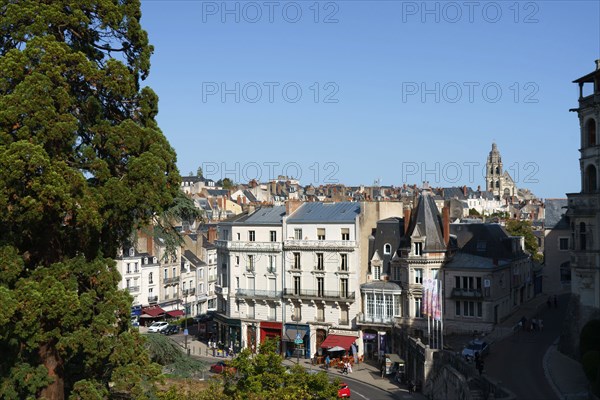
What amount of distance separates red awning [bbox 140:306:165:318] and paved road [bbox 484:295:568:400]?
1488 inches

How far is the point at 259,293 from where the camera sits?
207 ft

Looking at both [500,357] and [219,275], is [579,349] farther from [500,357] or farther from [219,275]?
[219,275]

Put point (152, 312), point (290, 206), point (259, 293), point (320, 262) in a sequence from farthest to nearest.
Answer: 1. point (152, 312)
2. point (290, 206)
3. point (259, 293)
4. point (320, 262)

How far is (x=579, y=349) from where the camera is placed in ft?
130

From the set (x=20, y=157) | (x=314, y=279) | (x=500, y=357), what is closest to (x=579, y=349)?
(x=500, y=357)

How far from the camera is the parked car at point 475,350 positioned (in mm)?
45062

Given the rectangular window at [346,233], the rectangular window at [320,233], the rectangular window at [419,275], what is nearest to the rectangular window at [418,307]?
the rectangular window at [419,275]

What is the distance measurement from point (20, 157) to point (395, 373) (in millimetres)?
38506

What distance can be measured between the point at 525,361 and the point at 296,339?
2242cm

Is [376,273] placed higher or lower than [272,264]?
lower

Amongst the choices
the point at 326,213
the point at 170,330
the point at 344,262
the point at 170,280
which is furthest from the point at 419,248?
the point at 170,280

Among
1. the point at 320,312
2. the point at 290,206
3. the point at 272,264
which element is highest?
the point at 290,206

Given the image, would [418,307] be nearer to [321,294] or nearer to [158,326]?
[321,294]

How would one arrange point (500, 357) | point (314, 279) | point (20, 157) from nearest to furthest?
point (20, 157)
point (500, 357)
point (314, 279)
